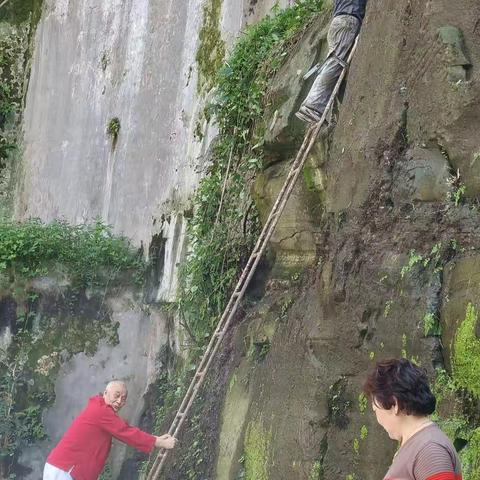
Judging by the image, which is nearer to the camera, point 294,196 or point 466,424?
point 466,424

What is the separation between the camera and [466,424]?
3861 mm

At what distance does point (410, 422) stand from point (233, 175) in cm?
523

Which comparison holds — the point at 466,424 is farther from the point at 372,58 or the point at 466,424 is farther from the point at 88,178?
the point at 88,178

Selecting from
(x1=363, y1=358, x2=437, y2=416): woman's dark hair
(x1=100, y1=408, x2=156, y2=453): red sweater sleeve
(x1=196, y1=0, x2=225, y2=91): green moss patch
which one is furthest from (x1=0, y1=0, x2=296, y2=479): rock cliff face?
(x1=363, y1=358, x2=437, y2=416): woman's dark hair

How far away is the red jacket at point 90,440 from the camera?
20.3ft

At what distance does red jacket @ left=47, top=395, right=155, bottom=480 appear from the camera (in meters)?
6.18

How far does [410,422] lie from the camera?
2875mm

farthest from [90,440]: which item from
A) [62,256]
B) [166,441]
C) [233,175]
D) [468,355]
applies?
[62,256]

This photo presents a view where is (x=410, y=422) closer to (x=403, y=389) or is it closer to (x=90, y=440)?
(x=403, y=389)

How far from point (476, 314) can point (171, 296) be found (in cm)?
549

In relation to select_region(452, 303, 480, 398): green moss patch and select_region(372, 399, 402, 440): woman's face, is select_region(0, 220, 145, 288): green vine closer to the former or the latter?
select_region(452, 303, 480, 398): green moss patch

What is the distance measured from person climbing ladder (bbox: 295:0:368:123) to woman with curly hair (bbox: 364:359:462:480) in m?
3.77

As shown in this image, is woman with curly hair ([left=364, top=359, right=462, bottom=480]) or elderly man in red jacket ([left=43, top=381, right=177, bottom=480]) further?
elderly man in red jacket ([left=43, top=381, right=177, bottom=480])

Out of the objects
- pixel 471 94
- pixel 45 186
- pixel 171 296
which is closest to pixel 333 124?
pixel 471 94
